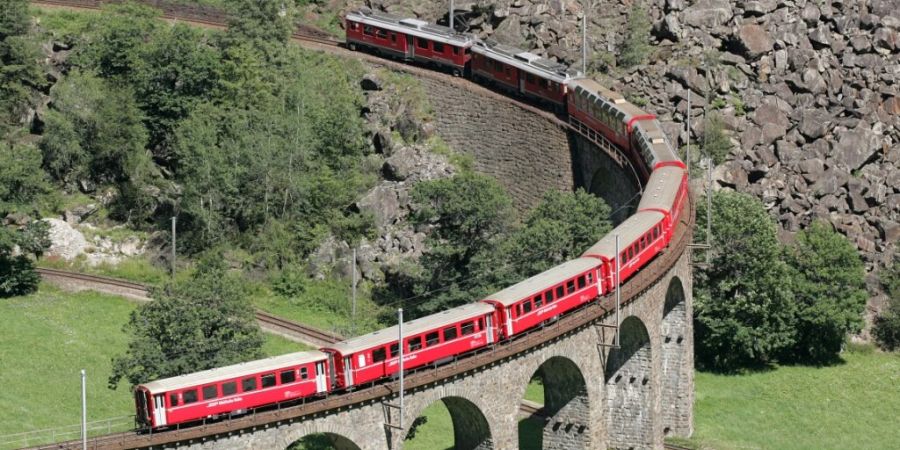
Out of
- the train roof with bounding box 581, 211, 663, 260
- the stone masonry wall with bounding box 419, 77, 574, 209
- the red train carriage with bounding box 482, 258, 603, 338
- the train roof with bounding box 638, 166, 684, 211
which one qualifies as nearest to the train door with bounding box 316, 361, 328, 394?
the red train carriage with bounding box 482, 258, 603, 338

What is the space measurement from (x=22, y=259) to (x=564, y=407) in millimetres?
38219

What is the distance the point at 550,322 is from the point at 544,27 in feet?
161

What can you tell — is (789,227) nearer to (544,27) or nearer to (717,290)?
(717,290)

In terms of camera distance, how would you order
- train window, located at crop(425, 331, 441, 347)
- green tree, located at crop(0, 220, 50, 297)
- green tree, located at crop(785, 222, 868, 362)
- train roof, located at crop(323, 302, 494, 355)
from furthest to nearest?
green tree, located at crop(785, 222, 868, 362), green tree, located at crop(0, 220, 50, 297), train window, located at crop(425, 331, 441, 347), train roof, located at crop(323, 302, 494, 355)

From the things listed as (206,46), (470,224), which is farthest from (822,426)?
(206,46)

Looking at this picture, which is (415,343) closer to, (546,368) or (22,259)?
(546,368)

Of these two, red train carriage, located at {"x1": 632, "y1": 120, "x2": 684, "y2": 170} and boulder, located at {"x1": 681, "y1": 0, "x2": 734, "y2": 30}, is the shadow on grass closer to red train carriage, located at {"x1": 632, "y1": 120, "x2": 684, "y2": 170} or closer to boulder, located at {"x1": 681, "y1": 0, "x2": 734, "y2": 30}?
red train carriage, located at {"x1": 632, "y1": 120, "x2": 684, "y2": 170}

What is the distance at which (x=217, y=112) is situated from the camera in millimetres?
119438

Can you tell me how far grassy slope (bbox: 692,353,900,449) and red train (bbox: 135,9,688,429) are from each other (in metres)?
12.9

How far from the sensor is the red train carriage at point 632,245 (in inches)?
3519

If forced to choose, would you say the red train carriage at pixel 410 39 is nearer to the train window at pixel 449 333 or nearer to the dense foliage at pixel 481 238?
the dense foliage at pixel 481 238

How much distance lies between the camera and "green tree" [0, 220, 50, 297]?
4149 inches

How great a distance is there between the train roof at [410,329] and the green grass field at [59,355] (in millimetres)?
15157

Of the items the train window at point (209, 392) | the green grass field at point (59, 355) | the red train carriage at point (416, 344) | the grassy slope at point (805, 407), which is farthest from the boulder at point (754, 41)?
the train window at point (209, 392)
